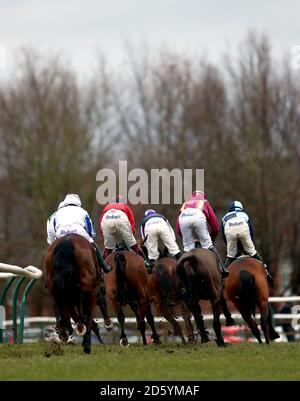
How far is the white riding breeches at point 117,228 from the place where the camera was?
18750 mm

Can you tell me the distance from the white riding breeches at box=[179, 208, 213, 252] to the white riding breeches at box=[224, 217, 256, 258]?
44cm

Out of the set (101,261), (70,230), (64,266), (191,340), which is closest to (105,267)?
(101,261)

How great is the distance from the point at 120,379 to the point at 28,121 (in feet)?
118

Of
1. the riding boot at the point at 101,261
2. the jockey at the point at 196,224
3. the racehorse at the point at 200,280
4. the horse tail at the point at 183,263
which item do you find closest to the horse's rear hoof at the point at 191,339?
the racehorse at the point at 200,280

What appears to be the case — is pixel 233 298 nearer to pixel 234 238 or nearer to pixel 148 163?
pixel 234 238

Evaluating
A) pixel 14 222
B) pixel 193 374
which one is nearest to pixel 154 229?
pixel 193 374

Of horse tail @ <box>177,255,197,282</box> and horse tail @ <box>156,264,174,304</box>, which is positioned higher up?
horse tail @ <box>177,255,197,282</box>

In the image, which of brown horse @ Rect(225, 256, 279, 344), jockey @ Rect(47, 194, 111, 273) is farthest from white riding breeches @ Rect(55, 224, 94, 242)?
brown horse @ Rect(225, 256, 279, 344)

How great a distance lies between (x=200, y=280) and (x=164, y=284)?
1679 mm

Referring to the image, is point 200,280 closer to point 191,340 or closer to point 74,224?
point 191,340

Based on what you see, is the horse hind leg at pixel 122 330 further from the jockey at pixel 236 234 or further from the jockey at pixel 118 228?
the jockey at pixel 236 234

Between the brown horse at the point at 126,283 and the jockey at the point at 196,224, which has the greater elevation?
the jockey at the point at 196,224

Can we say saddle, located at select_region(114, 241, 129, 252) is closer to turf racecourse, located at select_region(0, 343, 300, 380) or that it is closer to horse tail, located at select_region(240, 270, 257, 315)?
horse tail, located at select_region(240, 270, 257, 315)

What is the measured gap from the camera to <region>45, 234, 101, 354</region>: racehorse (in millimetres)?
15344
